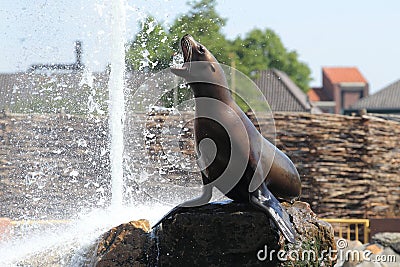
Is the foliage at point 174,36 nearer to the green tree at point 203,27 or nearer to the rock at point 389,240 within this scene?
the green tree at point 203,27

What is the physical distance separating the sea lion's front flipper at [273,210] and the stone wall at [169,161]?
2.80 meters

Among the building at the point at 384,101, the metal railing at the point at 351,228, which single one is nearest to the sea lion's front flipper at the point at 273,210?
the metal railing at the point at 351,228

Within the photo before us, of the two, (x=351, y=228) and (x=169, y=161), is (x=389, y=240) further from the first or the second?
(x=169, y=161)

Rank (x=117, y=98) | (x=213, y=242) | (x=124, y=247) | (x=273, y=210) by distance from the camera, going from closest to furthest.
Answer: (x=273, y=210)
(x=213, y=242)
(x=124, y=247)
(x=117, y=98)

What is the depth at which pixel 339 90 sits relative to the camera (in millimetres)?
73875

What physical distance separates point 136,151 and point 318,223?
4124 millimetres

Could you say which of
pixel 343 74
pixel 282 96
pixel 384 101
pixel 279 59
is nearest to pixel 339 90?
pixel 343 74

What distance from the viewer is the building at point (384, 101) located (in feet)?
167

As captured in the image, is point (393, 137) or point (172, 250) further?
point (393, 137)

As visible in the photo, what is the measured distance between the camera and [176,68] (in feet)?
17.1

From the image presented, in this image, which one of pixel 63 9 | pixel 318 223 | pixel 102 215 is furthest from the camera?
pixel 63 9

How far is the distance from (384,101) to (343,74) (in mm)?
26300

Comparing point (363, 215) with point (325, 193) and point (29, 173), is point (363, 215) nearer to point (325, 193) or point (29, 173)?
point (325, 193)

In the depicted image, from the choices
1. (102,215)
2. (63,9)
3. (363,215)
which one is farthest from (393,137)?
(102,215)
